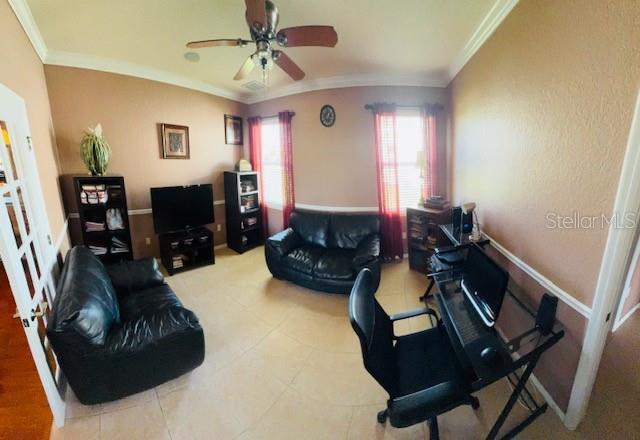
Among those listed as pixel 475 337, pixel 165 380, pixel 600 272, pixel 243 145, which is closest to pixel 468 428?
pixel 475 337

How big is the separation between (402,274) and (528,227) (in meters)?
1.84

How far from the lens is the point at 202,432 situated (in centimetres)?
150

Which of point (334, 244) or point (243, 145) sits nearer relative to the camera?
point (334, 244)

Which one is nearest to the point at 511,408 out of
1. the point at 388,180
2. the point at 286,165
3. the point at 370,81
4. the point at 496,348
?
the point at 496,348

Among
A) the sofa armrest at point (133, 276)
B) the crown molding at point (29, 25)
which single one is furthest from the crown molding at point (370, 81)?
the sofa armrest at point (133, 276)

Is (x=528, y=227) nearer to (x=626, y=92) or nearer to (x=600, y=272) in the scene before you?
(x=600, y=272)

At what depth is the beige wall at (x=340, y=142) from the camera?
11.5ft

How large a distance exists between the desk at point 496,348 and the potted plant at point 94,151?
379cm

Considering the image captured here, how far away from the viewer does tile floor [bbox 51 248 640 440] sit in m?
1.48

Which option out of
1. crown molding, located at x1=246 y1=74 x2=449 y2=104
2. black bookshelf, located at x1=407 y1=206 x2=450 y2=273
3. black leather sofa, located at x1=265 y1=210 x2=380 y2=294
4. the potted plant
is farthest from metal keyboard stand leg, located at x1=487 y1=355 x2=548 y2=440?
the potted plant

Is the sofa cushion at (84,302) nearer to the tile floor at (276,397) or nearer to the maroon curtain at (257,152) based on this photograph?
the tile floor at (276,397)

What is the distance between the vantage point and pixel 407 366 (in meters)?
1.43

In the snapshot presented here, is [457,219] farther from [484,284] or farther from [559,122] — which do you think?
[559,122]

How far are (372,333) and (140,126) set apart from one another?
4025 millimetres
